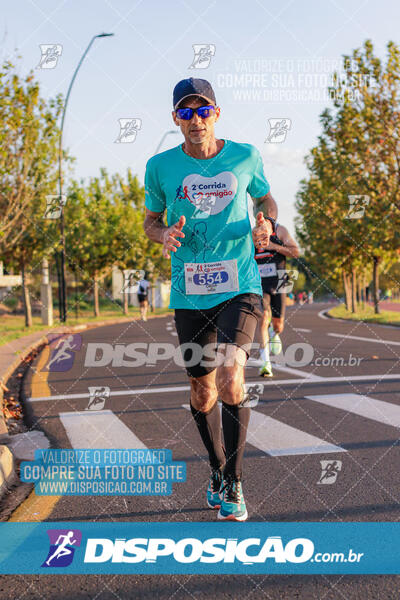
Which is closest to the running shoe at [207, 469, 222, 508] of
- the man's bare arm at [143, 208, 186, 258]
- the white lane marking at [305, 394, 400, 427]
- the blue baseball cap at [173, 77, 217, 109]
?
the man's bare arm at [143, 208, 186, 258]

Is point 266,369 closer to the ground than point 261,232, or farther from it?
closer to the ground

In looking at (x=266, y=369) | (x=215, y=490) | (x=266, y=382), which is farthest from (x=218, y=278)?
(x=266, y=369)

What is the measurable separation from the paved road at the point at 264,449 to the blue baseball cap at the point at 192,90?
227cm

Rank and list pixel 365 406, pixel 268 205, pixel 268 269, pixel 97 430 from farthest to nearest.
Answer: pixel 268 269 → pixel 365 406 → pixel 97 430 → pixel 268 205

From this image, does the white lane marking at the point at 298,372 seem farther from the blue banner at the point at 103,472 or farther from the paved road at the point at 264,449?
the blue banner at the point at 103,472

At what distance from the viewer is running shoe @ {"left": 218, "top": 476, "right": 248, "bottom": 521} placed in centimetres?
350

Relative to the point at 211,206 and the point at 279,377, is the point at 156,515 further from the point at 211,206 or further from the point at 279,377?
the point at 279,377

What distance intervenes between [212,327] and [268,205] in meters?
0.82

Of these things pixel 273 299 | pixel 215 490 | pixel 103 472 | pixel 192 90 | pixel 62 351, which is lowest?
pixel 62 351

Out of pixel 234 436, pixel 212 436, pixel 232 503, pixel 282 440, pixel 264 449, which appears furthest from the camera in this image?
pixel 282 440

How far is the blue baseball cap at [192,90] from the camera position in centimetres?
368

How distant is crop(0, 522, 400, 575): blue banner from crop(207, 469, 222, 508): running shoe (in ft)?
0.96

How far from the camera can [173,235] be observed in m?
3.53

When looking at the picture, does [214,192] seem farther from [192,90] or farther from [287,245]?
[287,245]
